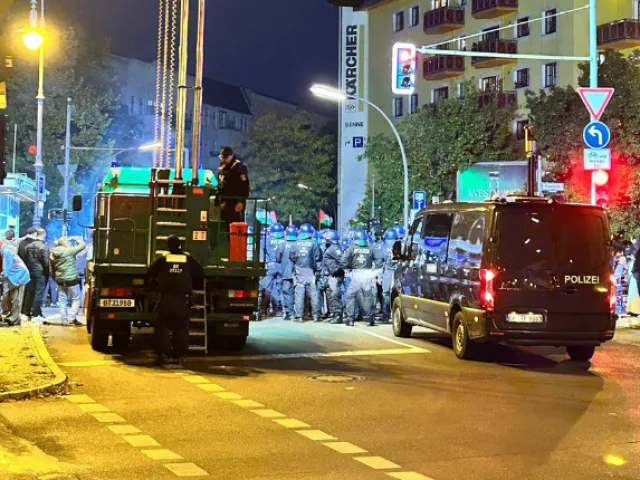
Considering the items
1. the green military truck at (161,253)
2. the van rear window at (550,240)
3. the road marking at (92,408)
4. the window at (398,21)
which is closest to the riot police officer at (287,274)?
the green military truck at (161,253)

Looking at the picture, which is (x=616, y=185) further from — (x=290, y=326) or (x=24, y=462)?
(x=24, y=462)

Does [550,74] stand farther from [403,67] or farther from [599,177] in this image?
[599,177]

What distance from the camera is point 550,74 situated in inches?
2071

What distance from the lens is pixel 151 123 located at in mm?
78125

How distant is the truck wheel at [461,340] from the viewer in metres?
15.0

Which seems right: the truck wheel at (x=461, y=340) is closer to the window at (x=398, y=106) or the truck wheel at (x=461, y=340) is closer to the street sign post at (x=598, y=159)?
the street sign post at (x=598, y=159)

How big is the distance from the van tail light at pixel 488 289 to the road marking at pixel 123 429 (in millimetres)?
6191

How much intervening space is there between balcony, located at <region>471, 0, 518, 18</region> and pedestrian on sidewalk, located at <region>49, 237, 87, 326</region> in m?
38.0

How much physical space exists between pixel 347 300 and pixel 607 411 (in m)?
10.5

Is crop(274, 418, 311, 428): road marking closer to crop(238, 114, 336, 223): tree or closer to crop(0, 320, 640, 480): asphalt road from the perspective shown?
crop(0, 320, 640, 480): asphalt road

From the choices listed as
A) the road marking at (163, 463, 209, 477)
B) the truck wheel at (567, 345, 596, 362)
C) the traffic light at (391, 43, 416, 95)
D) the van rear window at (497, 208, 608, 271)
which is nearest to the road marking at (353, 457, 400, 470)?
the road marking at (163, 463, 209, 477)

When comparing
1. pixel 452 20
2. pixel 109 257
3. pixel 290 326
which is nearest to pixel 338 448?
pixel 109 257

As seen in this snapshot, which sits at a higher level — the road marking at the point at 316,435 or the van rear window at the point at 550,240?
the van rear window at the point at 550,240

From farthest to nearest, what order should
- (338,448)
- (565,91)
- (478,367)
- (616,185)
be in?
(565,91), (616,185), (478,367), (338,448)
